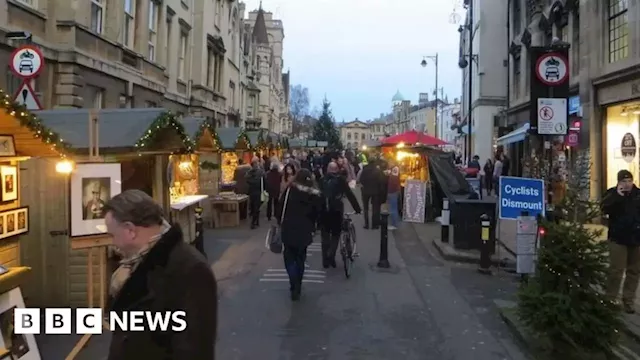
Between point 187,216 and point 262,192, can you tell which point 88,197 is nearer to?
point 187,216

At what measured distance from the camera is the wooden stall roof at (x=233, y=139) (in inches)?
768

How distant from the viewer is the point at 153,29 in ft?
77.8

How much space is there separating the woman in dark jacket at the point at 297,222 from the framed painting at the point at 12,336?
4.41m

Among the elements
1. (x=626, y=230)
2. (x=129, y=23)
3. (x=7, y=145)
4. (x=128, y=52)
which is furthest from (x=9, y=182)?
(x=129, y=23)

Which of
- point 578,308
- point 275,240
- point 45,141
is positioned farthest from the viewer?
point 275,240

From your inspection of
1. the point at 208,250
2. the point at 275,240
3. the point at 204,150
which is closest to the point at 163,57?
the point at 204,150

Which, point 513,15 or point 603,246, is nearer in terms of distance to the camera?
point 603,246

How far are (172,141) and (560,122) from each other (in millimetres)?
6229

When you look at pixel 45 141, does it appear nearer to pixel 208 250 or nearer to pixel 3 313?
pixel 3 313

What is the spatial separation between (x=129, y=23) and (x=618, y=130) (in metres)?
16.4

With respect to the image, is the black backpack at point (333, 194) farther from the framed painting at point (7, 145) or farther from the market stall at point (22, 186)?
the framed painting at point (7, 145)

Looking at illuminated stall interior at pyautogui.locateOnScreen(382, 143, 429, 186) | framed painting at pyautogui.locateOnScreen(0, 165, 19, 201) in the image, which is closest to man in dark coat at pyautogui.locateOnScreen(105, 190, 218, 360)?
framed painting at pyautogui.locateOnScreen(0, 165, 19, 201)

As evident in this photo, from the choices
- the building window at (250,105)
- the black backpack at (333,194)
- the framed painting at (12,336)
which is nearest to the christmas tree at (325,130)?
the building window at (250,105)

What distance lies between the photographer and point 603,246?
230 inches
